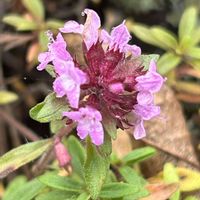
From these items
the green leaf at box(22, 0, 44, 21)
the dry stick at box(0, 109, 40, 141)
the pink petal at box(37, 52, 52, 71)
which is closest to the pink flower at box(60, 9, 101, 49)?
the pink petal at box(37, 52, 52, 71)

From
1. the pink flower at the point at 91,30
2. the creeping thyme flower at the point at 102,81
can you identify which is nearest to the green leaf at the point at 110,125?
the creeping thyme flower at the point at 102,81

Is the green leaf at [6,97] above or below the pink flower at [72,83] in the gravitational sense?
below

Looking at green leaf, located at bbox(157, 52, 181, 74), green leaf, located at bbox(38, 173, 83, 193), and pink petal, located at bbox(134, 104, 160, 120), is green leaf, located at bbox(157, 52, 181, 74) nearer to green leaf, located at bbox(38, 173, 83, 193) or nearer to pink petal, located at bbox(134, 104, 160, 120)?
green leaf, located at bbox(38, 173, 83, 193)

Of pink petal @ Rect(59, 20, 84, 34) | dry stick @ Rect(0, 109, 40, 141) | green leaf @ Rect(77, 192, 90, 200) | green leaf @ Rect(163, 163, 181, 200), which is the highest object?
pink petal @ Rect(59, 20, 84, 34)

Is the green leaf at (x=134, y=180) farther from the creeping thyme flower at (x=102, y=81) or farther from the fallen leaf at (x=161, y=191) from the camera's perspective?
the creeping thyme flower at (x=102, y=81)

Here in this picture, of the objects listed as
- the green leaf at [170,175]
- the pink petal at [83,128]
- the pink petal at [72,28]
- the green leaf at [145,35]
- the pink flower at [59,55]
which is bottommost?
the green leaf at [170,175]

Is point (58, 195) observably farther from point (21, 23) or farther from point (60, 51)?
point (21, 23)

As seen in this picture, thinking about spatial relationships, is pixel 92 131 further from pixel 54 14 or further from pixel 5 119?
pixel 54 14
